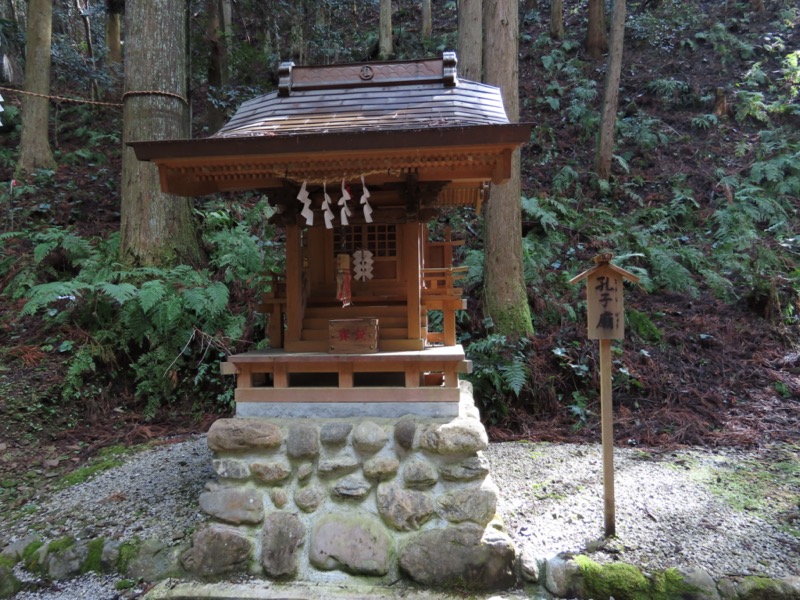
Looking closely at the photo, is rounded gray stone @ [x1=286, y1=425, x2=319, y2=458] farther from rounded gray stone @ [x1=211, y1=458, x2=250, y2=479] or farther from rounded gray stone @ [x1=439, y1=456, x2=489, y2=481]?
rounded gray stone @ [x1=439, y1=456, x2=489, y2=481]

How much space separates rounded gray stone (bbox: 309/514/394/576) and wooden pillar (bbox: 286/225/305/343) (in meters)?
1.74

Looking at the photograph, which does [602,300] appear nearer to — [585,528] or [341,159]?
[585,528]

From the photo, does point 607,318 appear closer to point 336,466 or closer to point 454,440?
point 454,440

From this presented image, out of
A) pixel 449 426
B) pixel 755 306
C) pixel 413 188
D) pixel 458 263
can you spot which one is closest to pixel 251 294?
pixel 458 263

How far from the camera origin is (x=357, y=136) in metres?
3.75

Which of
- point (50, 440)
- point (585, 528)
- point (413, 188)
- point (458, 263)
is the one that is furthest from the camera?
point (458, 263)

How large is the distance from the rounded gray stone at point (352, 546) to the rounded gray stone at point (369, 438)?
1.82ft

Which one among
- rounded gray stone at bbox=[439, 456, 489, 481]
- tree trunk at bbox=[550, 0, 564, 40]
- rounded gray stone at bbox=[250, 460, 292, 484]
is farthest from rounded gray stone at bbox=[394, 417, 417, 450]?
tree trunk at bbox=[550, 0, 564, 40]

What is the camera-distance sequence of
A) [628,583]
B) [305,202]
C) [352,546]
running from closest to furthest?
[628,583], [352,546], [305,202]

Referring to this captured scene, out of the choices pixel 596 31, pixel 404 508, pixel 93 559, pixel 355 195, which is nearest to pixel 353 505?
pixel 404 508

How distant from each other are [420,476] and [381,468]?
13.3 inches

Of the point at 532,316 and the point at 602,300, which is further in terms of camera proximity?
the point at 532,316

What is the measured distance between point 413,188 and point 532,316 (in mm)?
4390

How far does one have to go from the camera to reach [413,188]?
4.42m
